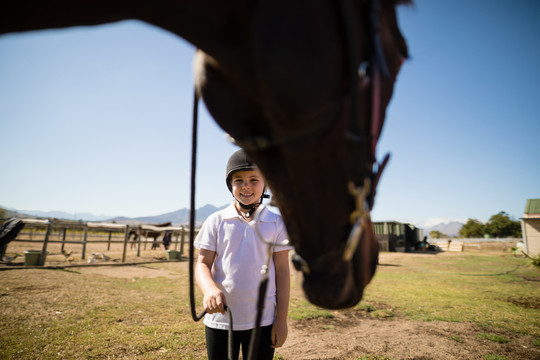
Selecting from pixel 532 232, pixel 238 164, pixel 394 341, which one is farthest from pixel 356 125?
pixel 532 232

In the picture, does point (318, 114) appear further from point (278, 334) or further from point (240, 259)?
point (278, 334)

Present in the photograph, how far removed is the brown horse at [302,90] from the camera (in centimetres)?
80

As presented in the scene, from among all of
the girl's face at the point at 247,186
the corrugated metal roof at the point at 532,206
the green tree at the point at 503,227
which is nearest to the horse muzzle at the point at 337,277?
the girl's face at the point at 247,186

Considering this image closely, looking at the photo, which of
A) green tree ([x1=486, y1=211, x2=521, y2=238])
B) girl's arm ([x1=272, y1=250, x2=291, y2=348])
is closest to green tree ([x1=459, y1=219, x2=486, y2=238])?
green tree ([x1=486, y1=211, x2=521, y2=238])

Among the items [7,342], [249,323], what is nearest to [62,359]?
[7,342]

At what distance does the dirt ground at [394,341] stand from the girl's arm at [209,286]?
88.4 inches

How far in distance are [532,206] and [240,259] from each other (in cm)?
3400

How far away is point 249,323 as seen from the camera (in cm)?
200

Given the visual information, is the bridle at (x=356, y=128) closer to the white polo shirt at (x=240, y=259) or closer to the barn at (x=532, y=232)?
the white polo shirt at (x=240, y=259)

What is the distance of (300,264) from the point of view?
1.10 m

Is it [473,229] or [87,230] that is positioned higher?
[87,230]

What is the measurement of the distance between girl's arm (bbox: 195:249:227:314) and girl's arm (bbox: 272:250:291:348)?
0.46 metres

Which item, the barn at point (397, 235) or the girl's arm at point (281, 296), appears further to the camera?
the barn at point (397, 235)

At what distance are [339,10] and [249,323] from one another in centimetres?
203
